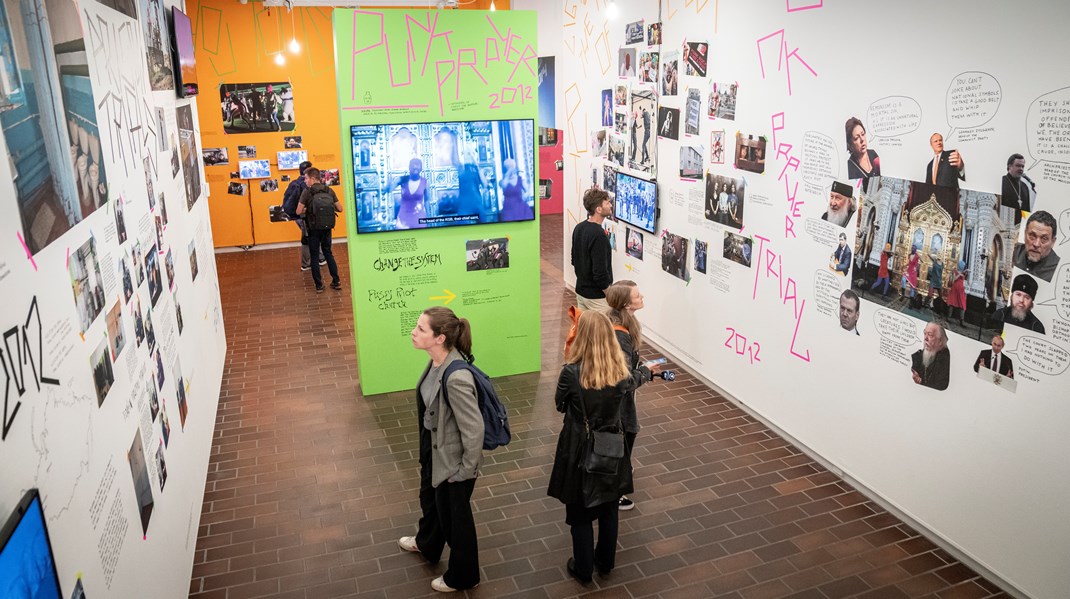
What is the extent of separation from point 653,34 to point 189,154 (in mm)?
4329

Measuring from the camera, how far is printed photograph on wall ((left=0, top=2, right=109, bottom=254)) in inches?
88.1

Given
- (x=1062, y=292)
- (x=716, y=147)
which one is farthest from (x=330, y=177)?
(x=1062, y=292)

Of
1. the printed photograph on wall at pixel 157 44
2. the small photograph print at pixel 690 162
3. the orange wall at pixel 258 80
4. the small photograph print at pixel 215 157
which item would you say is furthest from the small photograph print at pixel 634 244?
the small photograph print at pixel 215 157

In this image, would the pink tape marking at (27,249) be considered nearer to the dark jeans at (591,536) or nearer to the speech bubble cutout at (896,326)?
the dark jeans at (591,536)

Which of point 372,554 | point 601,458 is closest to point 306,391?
point 372,554

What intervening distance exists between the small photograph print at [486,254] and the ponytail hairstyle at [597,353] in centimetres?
323

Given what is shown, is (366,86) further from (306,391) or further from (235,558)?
(235,558)

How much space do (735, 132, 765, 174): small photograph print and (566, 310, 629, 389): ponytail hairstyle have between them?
274cm

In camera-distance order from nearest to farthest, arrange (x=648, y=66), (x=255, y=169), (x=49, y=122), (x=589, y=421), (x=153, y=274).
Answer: (x=49, y=122) → (x=589, y=421) → (x=153, y=274) → (x=648, y=66) → (x=255, y=169)

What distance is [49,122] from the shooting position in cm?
259

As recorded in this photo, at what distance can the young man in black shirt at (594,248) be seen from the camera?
6.85m

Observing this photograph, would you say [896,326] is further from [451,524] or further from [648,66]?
[648,66]

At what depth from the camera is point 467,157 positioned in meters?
6.86

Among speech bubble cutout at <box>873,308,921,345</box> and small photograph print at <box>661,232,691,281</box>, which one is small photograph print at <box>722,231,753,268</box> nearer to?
small photograph print at <box>661,232,691,281</box>
